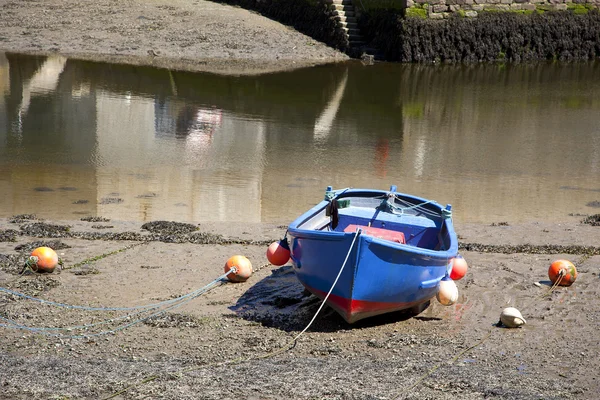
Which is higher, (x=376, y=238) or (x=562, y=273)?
(x=376, y=238)

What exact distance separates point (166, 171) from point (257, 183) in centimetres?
160

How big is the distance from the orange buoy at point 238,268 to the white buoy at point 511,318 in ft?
8.80

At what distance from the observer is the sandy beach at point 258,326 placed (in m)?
6.39

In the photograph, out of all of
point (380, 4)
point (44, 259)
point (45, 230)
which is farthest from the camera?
point (380, 4)

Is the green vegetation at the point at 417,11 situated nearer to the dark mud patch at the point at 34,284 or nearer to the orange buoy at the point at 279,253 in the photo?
the orange buoy at the point at 279,253

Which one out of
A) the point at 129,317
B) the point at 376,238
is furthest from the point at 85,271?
the point at 376,238

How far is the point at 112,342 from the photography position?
23.9 feet

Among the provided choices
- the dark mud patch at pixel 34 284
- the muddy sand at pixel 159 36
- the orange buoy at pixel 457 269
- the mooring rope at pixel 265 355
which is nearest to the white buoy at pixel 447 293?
the orange buoy at pixel 457 269

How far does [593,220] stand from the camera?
11.5 m

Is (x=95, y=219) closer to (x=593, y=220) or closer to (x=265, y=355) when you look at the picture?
(x=265, y=355)

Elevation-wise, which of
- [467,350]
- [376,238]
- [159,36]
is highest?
[159,36]

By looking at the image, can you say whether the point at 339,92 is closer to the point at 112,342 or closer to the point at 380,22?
the point at 380,22

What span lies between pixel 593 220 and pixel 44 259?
7.27 meters

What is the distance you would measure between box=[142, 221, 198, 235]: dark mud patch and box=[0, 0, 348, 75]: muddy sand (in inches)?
541
